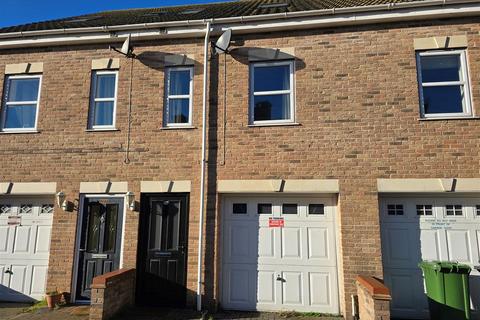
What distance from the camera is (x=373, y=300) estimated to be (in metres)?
6.08

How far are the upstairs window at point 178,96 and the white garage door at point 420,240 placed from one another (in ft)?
15.8

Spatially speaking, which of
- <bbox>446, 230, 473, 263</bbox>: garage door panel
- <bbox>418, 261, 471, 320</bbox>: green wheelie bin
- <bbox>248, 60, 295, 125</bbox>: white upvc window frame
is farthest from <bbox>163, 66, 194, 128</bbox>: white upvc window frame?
<bbox>446, 230, 473, 263</bbox>: garage door panel

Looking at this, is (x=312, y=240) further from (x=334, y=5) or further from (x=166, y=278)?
(x=334, y=5)

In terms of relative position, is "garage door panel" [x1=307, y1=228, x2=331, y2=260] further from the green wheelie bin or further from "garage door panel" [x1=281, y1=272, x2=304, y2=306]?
the green wheelie bin

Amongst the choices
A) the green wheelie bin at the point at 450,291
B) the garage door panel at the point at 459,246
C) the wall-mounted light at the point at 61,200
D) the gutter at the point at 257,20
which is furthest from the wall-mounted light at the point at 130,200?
the garage door panel at the point at 459,246

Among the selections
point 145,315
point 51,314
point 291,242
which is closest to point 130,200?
point 145,315

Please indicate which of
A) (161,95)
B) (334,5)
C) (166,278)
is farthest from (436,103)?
(166,278)

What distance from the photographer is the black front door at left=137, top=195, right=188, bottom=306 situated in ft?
26.2

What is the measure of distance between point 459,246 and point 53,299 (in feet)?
27.1

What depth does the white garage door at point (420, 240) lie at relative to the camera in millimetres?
7535

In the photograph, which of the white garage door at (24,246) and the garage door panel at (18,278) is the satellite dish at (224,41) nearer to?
the white garage door at (24,246)

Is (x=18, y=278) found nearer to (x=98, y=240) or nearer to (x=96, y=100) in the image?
(x=98, y=240)

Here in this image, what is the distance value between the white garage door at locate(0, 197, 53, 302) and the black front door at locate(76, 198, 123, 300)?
3.10 feet

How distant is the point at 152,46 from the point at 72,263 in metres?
5.26
